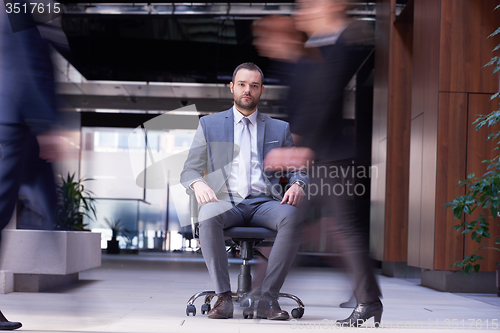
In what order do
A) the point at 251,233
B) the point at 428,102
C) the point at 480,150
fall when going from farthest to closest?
the point at 428,102, the point at 480,150, the point at 251,233

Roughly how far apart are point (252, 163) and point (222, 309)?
Answer: 25.7 inches

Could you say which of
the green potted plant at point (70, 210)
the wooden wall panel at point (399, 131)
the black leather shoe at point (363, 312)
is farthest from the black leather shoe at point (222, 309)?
the wooden wall panel at point (399, 131)

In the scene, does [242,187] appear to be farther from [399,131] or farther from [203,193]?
[399,131]

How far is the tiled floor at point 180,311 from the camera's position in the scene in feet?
5.98

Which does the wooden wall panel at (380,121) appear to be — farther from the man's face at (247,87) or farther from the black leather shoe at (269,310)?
the black leather shoe at (269,310)

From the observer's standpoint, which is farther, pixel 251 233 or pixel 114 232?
pixel 114 232

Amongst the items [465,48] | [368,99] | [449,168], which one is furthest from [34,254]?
[368,99]

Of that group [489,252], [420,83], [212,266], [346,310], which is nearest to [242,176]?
[212,266]

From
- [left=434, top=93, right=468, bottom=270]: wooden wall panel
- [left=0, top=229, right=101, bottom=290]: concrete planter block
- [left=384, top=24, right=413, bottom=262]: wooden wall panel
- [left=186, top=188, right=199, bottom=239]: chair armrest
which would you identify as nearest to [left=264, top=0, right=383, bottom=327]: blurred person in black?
[left=186, top=188, right=199, bottom=239]: chair armrest

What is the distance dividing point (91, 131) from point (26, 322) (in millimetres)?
10292

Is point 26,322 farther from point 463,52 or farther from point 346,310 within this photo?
point 463,52

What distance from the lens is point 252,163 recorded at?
2203mm

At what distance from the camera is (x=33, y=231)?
299 cm

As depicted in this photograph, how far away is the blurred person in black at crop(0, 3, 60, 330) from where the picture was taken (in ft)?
5.43
